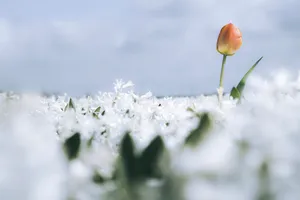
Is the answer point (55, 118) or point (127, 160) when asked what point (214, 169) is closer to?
point (127, 160)

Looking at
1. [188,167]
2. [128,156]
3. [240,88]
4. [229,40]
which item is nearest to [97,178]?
[128,156]

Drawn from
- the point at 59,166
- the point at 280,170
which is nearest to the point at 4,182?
the point at 59,166

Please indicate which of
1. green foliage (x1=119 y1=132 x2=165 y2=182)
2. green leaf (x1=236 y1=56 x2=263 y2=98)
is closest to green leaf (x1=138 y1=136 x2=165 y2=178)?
green foliage (x1=119 y1=132 x2=165 y2=182)

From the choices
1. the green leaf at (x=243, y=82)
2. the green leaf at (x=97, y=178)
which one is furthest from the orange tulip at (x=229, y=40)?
the green leaf at (x=97, y=178)

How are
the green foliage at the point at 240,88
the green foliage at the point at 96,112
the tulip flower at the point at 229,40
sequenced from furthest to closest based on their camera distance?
the tulip flower at the point at 229,40, the green foliage at the point at 240,88, the green foliage at the point at 96,112

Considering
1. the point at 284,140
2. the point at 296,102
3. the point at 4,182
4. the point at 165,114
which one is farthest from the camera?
the point at 165,114

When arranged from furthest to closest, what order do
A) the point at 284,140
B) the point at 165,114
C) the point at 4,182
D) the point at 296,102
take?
1. the point at 165,114
2. the point at 296,102
3. the point at 284,140
4. the point at 4,182

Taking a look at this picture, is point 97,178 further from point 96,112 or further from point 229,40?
point 229,40

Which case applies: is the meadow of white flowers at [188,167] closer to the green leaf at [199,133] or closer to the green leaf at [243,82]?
the green leaf at [199,133]
